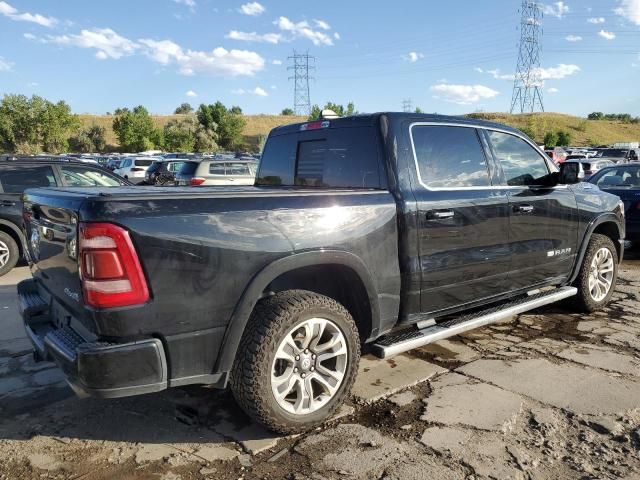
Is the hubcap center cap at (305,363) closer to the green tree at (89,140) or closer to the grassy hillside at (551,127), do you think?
the green tree at (89,140)

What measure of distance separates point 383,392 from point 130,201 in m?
2.17

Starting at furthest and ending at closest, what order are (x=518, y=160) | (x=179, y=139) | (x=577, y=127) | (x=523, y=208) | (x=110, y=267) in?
(x=577, y=127), (x=179, y=139), (x=518, y=160), (x=523, y=208), (x=110, y=267)

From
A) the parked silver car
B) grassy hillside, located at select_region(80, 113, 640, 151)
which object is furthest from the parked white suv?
grassy hillside, located at select_region(80, 113, 640, 151)

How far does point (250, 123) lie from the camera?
10375 cm

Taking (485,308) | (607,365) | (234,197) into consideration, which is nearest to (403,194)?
(234,197)

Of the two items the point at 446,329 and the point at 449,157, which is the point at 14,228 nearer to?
the point at 449,157

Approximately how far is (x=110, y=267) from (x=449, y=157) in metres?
2.56

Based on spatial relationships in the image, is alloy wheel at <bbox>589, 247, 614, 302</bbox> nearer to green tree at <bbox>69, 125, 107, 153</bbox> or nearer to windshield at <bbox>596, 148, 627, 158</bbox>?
windshield at <bbox>596, 148, 627, 158</bbox>

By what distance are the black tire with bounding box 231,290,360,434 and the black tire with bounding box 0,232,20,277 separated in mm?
6405

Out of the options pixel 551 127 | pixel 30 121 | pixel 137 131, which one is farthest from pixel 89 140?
pixel 551 127

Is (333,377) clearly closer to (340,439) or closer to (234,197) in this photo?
(340,439)

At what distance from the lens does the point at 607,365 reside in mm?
4137

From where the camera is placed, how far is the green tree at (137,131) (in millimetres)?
66688

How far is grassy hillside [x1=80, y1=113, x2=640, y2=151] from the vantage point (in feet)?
263
